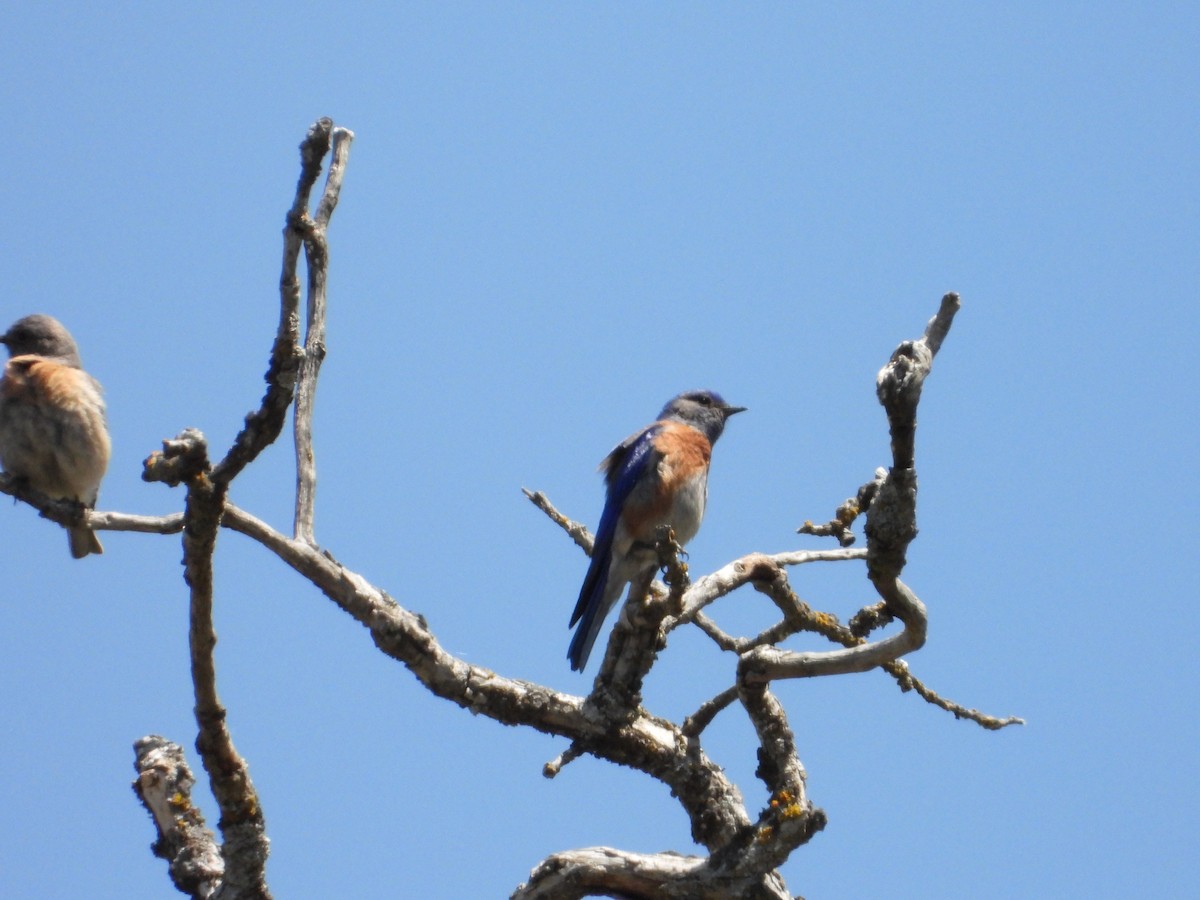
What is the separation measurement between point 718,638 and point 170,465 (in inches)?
123

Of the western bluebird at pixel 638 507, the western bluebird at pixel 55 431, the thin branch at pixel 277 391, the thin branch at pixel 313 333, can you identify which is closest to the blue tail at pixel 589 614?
the western bluebird at pixel 638 507

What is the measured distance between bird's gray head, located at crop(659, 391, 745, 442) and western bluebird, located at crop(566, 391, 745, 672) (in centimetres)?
51

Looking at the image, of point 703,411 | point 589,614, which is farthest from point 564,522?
point 703,411

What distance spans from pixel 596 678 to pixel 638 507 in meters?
2.71

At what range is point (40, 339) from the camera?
323 inches

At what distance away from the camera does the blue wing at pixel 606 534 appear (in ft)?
24.8

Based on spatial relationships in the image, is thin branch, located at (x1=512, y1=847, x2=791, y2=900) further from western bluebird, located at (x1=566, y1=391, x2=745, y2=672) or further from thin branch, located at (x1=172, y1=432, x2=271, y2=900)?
western bluebird, located at (x1=566, y1=391, x2=745, y2=672)

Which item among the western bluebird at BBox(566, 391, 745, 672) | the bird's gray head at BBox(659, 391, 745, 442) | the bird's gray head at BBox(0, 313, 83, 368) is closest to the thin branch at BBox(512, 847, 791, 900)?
the western bluebird at BBox(566, 391, 745, 672)

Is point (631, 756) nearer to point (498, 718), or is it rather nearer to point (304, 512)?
point (498, 718)

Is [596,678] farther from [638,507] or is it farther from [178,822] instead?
[638,507]

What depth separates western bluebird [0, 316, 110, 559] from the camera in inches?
295

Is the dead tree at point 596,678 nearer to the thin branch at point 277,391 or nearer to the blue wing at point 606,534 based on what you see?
the thin branch at point 277,391

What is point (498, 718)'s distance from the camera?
520 centimetres

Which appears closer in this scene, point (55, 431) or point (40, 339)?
point (55, 431)
